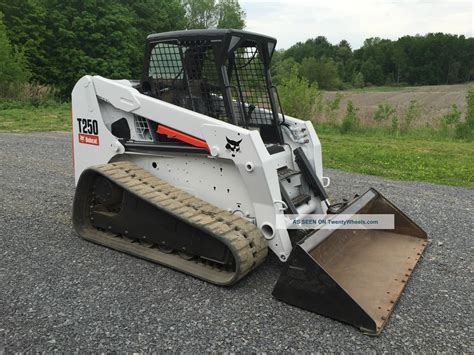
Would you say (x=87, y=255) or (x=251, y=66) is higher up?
(x=251, y=66)

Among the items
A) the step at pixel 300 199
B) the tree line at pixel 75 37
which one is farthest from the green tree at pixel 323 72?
the step at pixel 300 199

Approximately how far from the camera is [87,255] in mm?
4090

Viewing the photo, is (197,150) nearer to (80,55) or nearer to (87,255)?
(87,255)

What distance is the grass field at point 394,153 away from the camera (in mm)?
8094

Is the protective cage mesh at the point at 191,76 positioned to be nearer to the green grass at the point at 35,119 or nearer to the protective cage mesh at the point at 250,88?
the protective cage mesh at the point at 250,88

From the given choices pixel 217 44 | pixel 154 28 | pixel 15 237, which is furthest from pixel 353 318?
pixel 154 28

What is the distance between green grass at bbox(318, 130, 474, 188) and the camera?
26.2 ft

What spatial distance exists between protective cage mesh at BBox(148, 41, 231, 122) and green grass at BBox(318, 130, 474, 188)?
4.85 meters

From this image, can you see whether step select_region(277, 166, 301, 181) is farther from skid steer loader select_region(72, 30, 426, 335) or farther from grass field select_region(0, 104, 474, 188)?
grass field select_region(0, 104, 474, 188)

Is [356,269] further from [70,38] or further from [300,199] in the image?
[70,38]

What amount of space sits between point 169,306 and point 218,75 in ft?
6.92

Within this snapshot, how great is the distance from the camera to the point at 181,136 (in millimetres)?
4074

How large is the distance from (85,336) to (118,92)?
254 centimetres

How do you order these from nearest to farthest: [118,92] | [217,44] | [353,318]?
1. [353,318]
2. [217,44]
3. [118,92]
